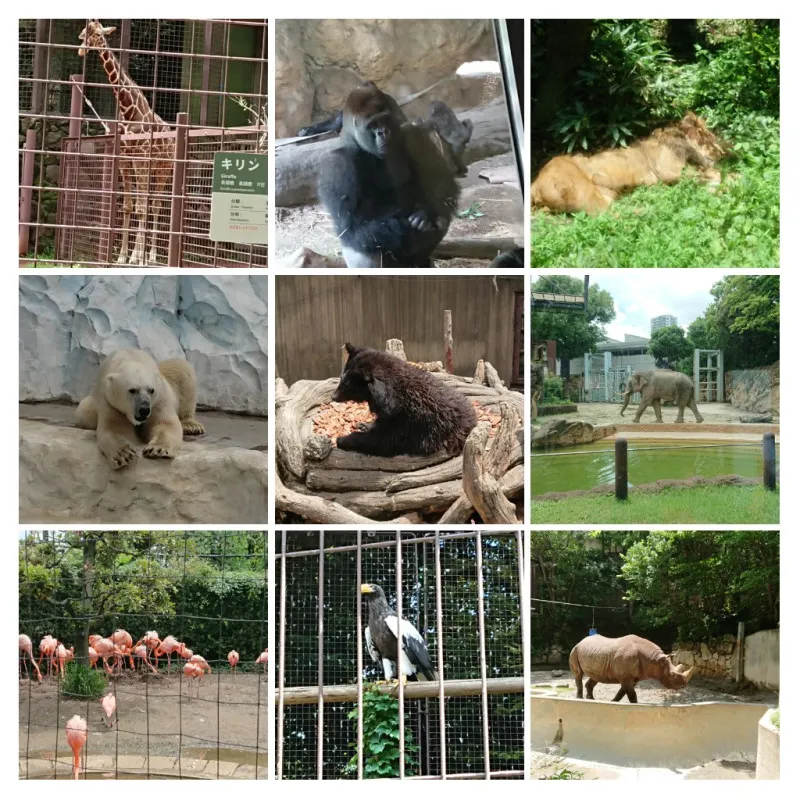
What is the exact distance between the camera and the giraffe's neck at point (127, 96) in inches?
133

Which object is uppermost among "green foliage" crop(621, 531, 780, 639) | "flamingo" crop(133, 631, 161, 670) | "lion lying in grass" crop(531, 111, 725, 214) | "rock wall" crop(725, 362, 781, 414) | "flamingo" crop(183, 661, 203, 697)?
"lion lying in grass" crop(531, 111, 725, 214)

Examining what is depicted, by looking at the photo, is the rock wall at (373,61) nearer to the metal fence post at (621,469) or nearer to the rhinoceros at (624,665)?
the metal fence post at (621,469)

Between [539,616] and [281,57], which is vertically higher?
[281,57]

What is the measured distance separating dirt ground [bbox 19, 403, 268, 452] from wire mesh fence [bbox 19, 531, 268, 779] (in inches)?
13.0

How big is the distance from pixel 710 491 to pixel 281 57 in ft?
7.29

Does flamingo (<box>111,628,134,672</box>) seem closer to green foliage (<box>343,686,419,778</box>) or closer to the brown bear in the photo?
green foliage (<box>343,686,419,778</box>)

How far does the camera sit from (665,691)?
3.29 metres

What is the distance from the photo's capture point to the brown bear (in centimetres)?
335

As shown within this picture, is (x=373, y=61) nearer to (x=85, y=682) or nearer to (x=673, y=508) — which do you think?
(x=673, y=508)

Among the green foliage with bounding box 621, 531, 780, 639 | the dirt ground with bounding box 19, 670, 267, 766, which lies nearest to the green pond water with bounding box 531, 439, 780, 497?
the green foliage with bounding box 621, 531, 780, 639

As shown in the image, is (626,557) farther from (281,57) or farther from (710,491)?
(281,57)

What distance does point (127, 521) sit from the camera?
10.9 ft
